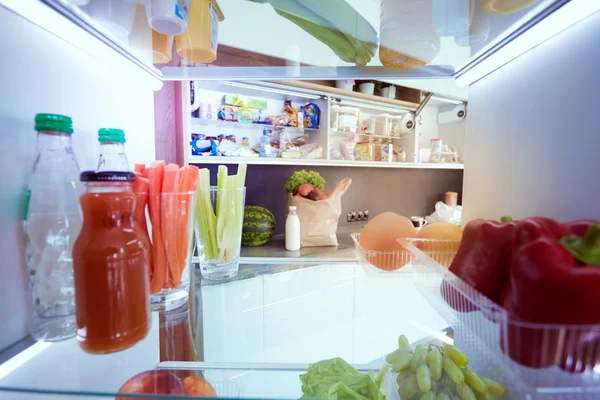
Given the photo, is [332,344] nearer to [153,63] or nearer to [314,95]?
[153,63]

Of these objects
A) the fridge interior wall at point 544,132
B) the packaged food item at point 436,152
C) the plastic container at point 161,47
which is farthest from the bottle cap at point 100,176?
the packaged food item at point 436,152

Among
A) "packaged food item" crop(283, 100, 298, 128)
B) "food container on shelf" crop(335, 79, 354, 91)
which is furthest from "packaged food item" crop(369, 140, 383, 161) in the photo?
"packaged food item" crop(283, 100, 298, 128)

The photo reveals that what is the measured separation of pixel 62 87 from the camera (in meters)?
0.46

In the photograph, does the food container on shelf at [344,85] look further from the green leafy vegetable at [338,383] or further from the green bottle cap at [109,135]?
the green leafy vegetable at [338,383]

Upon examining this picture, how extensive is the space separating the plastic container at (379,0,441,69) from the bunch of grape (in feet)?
1.84

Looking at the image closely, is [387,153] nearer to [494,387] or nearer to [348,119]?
[348,119]

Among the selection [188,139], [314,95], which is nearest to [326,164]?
[314,95]

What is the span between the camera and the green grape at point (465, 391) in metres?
0.37

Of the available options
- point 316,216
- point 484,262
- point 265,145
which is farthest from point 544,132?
point 265,145

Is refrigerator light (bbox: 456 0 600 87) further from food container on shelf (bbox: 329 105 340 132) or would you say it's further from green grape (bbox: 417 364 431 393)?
food container on shelf (bbox: 329 105 340 132)

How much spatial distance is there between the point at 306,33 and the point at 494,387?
0.72 meters

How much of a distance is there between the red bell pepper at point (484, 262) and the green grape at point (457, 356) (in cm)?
10

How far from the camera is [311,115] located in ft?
5.93

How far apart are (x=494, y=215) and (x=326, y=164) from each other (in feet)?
3.98
